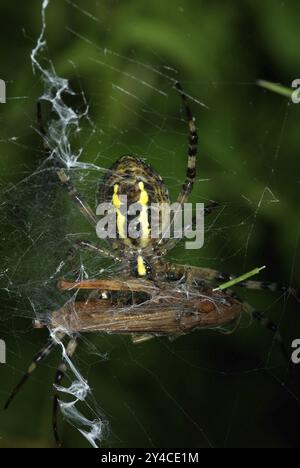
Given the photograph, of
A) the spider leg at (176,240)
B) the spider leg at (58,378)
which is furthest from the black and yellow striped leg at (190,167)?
the spider leg at (58,378)

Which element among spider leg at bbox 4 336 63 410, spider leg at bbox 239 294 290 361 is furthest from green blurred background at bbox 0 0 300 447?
spider leg at bbox 4 336 63 410

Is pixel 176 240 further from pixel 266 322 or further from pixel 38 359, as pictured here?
pixel 38 359

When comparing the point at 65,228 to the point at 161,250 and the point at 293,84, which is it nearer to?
the point at 161,250

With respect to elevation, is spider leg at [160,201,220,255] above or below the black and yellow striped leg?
below

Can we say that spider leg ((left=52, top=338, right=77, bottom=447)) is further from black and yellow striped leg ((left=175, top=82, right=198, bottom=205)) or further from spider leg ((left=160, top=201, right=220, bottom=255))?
black and yellow striped leg ((left=175, top=82, right=198, bottom=205))

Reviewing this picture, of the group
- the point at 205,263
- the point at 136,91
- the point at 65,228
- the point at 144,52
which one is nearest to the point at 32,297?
the point at 65,228

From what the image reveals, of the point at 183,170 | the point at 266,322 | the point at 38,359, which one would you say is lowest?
the point at 38,359

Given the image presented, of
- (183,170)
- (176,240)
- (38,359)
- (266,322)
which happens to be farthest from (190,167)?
(38,359)

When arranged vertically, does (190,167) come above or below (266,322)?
above
